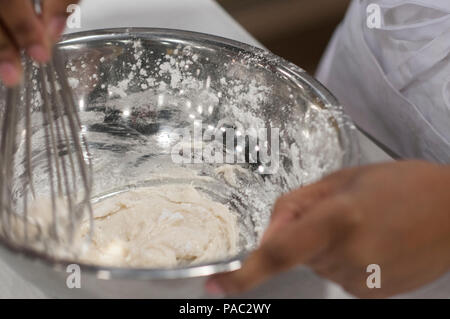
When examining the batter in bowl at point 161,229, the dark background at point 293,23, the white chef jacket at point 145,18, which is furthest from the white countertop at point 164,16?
the dark background at point 293,23

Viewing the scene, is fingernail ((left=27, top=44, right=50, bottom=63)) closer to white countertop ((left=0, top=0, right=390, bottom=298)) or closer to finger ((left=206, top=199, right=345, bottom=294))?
finger ((left=206, top=199, right=345, bottom=294))

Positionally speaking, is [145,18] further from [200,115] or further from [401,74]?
[401,74]

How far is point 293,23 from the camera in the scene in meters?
1.65

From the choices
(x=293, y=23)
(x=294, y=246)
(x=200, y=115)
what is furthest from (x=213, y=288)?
(x=293, y=23)

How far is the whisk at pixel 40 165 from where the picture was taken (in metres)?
0.51

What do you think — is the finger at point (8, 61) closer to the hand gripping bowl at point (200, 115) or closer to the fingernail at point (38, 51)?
the fingernail at point (38, 51)

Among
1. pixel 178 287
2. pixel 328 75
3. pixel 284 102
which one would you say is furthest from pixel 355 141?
pixel 328 75

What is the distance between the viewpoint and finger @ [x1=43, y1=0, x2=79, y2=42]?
0.49m

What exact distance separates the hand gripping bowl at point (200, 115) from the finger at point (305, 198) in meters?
0.13

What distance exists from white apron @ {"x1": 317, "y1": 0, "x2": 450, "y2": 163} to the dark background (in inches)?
29.9

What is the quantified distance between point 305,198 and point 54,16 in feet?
0.85

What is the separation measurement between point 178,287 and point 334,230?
0.14 meters

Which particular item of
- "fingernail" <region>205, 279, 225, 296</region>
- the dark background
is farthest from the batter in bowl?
the dark background
